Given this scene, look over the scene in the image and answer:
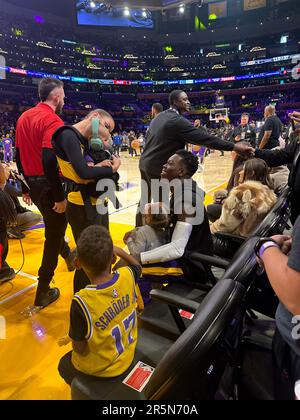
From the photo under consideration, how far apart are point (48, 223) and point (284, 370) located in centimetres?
196

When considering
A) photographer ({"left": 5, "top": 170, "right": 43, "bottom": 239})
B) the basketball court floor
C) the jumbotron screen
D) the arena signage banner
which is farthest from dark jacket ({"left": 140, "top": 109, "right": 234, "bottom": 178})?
the arena signage banner

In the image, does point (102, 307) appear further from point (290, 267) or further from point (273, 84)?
point (273, 84)

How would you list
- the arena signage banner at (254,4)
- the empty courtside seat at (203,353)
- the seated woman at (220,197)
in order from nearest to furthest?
the empty courtside seat at (203,353)
the seated woman at (220,197)
the arena signage banner at (254,4)

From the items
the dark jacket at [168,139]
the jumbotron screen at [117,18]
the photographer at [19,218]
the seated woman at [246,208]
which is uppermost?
the jumbotron screen at [117,18]

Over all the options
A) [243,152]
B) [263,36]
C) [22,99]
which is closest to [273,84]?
[263,36]

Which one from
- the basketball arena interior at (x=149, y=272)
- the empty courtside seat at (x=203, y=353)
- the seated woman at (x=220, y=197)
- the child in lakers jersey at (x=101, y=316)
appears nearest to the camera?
the empty courtside seat at (x=203, y=353)

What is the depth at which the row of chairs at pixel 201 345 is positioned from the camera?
69cm

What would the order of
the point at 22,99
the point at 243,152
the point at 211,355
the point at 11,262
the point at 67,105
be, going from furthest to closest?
the point at 67,105, the point at 22,99, the point at 11,262, the point at 243,152, the point at 211,355

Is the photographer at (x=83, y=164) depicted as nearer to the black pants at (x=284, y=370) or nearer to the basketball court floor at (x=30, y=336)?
the basketball court floor at (x=30, y=336)

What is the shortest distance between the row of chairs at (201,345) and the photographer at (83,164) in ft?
2.65

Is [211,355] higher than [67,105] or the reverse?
the reverse

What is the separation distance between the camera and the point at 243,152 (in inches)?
99.7

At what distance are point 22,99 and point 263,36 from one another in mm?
30724

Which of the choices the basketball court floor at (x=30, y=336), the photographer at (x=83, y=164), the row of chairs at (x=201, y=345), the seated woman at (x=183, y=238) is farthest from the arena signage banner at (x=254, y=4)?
the row of chairs at (x=201, y=345)
